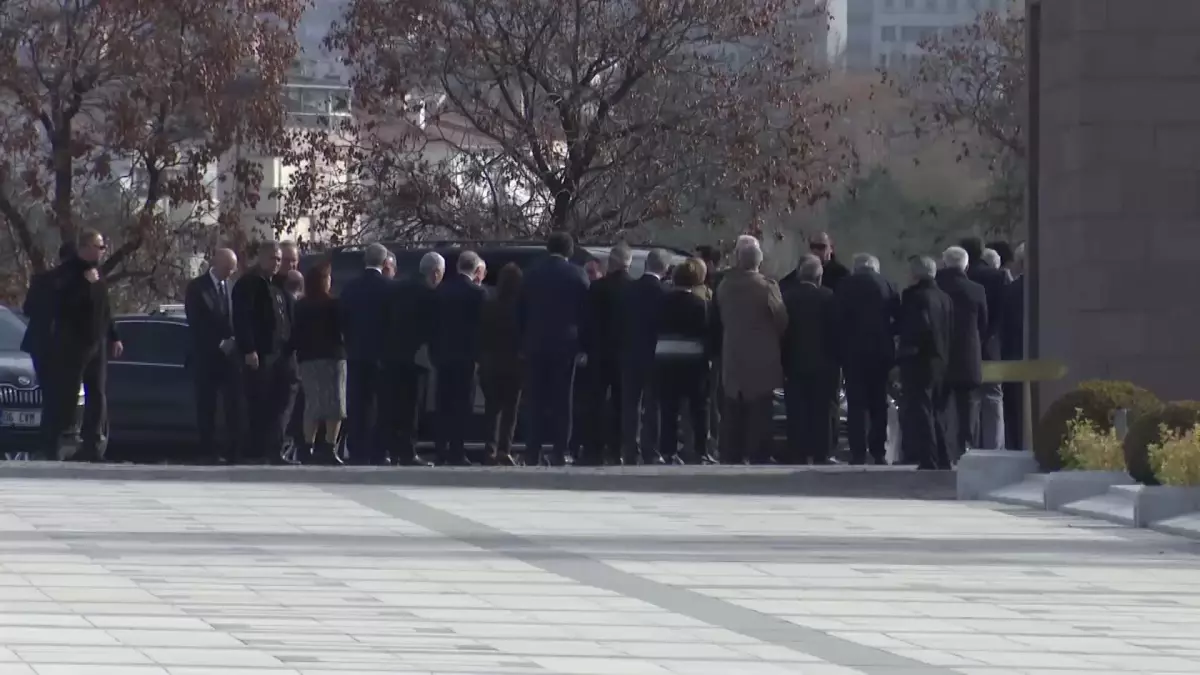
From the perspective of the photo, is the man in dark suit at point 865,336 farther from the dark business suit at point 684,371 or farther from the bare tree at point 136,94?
the bare tree at point 136,94

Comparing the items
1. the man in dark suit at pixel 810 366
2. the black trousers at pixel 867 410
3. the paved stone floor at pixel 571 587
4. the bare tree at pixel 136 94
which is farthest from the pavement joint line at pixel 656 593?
the bare tree at pixel 136 94

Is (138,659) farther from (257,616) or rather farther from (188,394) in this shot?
(188,394)

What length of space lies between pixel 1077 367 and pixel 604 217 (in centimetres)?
1260

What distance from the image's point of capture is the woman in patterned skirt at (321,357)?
18859 millimetres

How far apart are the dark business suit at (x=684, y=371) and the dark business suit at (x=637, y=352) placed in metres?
0.13

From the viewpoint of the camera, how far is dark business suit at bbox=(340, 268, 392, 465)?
18484 millimetres

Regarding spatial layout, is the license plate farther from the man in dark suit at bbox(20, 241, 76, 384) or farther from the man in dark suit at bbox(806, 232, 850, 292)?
the man in dark suit at bbox(806, 232, 850, 292)

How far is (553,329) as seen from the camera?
18.3m

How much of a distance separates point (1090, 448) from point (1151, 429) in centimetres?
98

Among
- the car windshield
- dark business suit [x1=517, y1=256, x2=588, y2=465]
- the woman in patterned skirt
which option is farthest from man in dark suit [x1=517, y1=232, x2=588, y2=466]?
the car windshield

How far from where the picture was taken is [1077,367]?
18.1m

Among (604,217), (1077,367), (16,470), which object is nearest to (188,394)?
(16,470)

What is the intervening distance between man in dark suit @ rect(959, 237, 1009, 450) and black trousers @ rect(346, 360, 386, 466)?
4591mm

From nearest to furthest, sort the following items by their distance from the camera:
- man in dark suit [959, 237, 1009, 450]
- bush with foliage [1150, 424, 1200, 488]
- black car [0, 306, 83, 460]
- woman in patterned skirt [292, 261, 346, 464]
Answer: bush with foliage [1150, 424, 1200, 488]
woman in patterned skirt [292, 261, 346, 464]
man in dark suit [959, 237, 1009, 450]
black car [0, 306, 83, 460]
